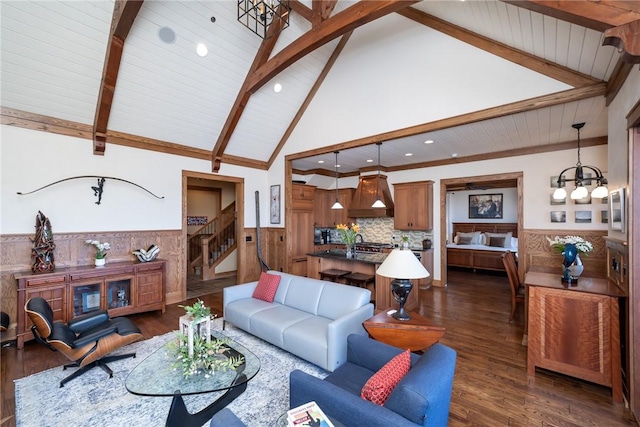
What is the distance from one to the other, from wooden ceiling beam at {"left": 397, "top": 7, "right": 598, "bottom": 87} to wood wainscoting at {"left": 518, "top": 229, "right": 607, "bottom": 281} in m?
3.21

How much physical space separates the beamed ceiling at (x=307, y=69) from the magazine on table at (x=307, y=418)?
278 cm

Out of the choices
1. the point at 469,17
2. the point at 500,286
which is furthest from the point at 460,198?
the point at 469,17

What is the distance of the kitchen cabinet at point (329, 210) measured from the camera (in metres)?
7.91

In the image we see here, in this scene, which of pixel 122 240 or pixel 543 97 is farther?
pixel 122 240

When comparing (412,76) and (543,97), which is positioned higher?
(412,76)

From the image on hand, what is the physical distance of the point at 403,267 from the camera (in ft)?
7.80

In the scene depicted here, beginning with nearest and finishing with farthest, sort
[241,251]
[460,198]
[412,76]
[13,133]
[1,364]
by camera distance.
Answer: [1,364]
[13,133]
[412,76]
[241,251]
[460,198]

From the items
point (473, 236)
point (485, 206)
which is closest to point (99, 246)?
point (473, 236)

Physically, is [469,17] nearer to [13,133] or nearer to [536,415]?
[536,415]

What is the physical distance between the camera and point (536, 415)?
2152 millimetres

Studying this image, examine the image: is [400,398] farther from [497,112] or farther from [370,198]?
[370,198]

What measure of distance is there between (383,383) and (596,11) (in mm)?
2677

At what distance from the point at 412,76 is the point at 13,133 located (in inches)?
221

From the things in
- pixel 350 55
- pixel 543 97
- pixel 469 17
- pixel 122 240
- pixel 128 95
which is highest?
pixel 350 55
